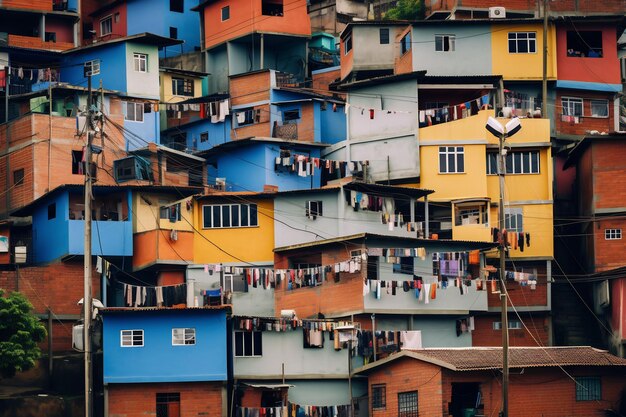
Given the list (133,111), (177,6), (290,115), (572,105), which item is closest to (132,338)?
(133,111)

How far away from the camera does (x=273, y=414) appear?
55031mm

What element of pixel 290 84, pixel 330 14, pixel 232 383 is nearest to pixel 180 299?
pixel 232 383

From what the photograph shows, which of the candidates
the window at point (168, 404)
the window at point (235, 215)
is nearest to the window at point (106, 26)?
the window at point (235, 215)

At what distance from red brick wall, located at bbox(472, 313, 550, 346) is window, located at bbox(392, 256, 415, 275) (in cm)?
396

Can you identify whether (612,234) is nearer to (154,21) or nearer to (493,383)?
(493,383)

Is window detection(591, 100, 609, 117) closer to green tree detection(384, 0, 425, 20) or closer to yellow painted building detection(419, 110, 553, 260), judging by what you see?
yellow painted building detection(419, 110, 553, 260)

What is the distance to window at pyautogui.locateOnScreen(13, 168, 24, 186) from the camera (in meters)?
68.8

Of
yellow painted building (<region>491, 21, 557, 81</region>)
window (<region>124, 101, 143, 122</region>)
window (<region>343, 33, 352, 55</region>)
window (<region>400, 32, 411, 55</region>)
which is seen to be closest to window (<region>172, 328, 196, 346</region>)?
window (<region>124, 101, 143, 122</region>)

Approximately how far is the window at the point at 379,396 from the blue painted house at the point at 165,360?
5.55 m

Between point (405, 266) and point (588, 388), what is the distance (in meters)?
9.88

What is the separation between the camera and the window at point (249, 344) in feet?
188

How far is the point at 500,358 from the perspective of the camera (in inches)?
2125

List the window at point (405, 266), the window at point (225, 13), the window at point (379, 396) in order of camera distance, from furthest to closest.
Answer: the window at point (225, 13) → the window at point (405, 266) → the window at point (379, 396)

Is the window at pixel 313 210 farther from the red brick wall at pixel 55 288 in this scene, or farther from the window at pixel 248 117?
the window at pixel 248 117
